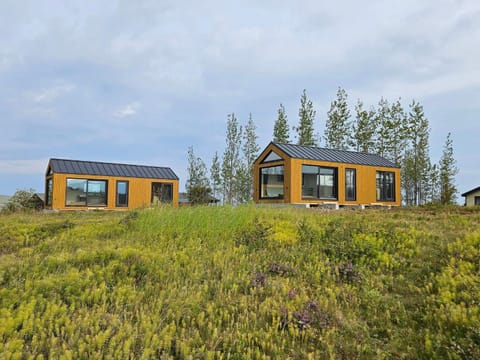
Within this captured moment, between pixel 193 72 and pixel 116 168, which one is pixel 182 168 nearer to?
pixel 116 168

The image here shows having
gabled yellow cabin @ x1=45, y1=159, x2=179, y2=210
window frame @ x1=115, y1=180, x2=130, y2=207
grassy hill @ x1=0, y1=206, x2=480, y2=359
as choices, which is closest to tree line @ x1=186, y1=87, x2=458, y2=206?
gabled yellow cabin @ x1=45, y1=159, x2=179, y2=210

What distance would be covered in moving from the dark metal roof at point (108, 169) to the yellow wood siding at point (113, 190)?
0.23m

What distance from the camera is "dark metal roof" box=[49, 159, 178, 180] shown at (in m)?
18.6

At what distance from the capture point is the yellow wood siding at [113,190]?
59.0ft

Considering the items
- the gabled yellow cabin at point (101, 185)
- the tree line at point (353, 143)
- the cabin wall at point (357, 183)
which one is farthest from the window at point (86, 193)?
the cabin wall at point (357, 183)

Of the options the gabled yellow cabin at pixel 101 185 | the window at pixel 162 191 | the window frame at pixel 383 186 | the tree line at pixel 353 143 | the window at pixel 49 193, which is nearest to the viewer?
the window frame at pixel 383 186

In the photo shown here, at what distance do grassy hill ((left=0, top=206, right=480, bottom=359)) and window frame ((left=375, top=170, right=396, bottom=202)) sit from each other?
12916 millimetres

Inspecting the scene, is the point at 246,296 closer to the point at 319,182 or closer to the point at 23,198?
the point at 319,182

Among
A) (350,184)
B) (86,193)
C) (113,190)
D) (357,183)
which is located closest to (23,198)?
(86,193)

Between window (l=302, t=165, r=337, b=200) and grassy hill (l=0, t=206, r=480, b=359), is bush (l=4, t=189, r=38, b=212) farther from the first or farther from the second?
grassy hill (l=0, t=206, r=480, b=359)

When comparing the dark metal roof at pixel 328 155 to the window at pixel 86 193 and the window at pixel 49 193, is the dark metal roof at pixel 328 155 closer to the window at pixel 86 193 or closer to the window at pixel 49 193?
the window at pixel 86 193

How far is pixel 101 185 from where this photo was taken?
763 inches

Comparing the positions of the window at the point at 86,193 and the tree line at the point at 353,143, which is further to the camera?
the tree line at the point at 353,143

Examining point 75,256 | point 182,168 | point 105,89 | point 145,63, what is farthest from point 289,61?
point 182,168
